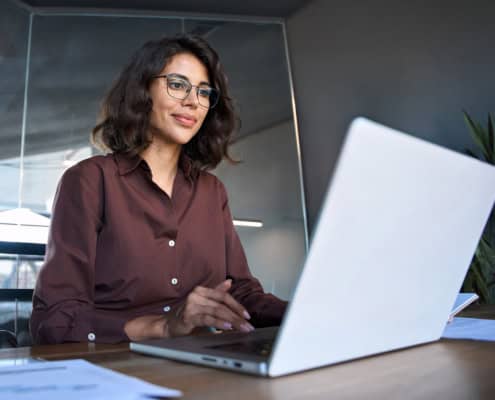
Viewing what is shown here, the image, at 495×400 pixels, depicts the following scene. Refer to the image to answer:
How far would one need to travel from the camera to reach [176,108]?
1.63 meters

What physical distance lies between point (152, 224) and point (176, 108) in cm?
37

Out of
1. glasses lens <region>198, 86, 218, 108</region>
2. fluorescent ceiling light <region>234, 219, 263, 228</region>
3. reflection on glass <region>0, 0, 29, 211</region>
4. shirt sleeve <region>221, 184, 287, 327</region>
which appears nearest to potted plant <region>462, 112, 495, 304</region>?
shirt sleeve <region>221, 184, 287, 327</region>

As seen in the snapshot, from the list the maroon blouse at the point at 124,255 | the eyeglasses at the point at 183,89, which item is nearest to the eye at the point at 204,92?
the eyeglasses at the point at 183,89

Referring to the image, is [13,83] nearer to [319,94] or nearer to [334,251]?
[319,94]

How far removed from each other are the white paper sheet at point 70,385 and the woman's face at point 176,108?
42.3 inches

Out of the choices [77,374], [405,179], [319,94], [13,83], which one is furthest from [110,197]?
[319,94]

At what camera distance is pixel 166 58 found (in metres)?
1.68

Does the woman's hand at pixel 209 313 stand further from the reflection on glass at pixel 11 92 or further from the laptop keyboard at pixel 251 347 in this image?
the reflection on glass at pixel 11 92

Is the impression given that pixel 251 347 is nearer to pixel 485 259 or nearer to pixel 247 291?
pixel 247 291

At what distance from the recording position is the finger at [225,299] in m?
1.01

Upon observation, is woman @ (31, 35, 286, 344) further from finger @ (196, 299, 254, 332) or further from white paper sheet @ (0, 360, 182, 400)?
white paper sheet @ (0, 360, 182, 400)

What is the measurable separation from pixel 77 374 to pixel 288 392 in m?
0.24

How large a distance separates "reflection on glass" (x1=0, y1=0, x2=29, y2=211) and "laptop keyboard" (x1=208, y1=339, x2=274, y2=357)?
12.1 feet

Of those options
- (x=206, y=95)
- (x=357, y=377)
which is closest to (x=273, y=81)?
(x=206, y=95)
